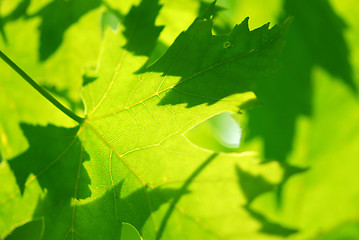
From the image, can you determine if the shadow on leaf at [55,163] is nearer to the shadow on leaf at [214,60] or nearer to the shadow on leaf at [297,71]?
the shadow on leaf at [214,60]

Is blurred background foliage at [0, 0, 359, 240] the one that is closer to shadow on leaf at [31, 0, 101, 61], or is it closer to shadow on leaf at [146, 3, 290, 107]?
shadow on leaf at [31, 0, 101, 61]

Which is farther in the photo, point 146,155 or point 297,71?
point 297,71

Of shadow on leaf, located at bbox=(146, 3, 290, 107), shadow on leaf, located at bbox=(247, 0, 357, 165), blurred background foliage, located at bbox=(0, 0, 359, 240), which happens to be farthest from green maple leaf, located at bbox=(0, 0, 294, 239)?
shadow on leaf, located at bbox=(247, 0, 357, 165)

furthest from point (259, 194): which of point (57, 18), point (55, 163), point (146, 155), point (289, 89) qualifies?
point (57, 18)

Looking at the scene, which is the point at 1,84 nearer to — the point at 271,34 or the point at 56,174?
the point at 56,174

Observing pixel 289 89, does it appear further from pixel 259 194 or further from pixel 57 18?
pixel 57 18

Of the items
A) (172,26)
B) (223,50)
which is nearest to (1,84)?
(172,26)

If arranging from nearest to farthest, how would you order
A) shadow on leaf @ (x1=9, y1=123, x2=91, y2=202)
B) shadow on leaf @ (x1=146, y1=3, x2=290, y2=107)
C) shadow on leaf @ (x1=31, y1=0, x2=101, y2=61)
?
shadow on leaf @ (x1=146, y1=3, x2=290, y2=107) → shadow on leaf @ (x1=9, y1=123, x2=91, y2=202) → shadow on leaf @ (x1=31, y1=0, x2=101, y2=61)
